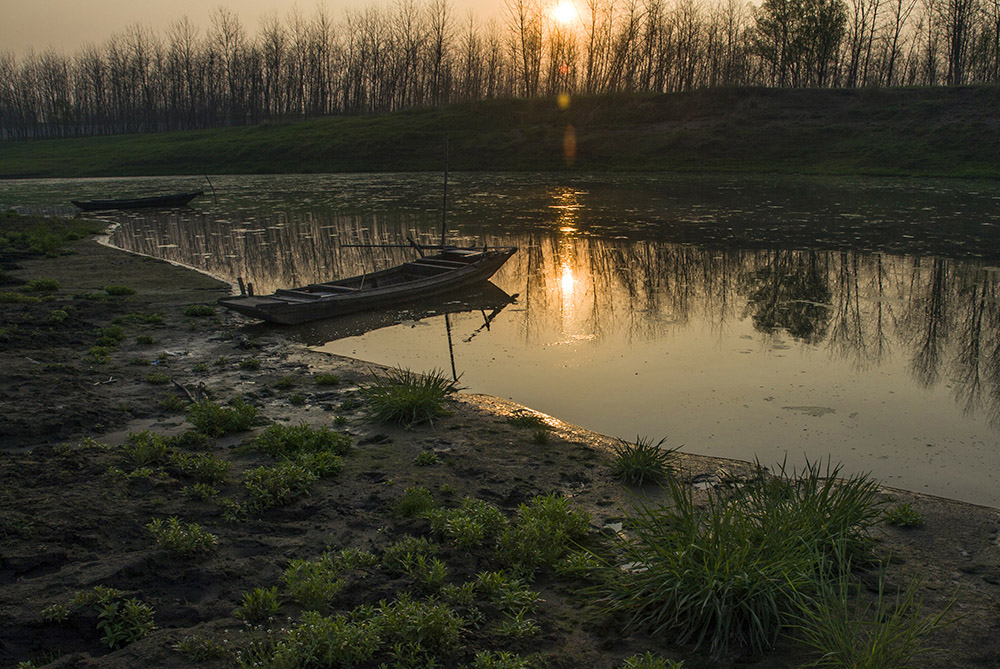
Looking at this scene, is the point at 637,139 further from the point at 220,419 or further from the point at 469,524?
the point at 469,524

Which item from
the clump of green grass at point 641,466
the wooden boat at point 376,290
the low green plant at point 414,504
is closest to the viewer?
the low green plant at point 414,504

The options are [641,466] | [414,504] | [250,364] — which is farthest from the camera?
[250,364]

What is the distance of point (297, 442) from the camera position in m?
6.75

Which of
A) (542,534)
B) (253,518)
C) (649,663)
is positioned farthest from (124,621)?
(649,663)

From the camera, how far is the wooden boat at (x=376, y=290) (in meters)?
12.1

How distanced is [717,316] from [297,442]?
8.56 metres

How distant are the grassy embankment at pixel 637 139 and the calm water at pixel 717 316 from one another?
45.3 ft

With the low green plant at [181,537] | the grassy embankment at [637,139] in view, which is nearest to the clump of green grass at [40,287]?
the low green plant at [181,537]

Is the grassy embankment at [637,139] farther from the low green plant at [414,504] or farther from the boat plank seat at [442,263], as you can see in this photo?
the low green plant at [414,504]

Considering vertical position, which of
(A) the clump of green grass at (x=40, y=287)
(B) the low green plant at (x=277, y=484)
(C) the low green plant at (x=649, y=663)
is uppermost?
(A) the clump of green grass at (x=40, y=287)

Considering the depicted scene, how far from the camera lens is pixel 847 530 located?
491 cm

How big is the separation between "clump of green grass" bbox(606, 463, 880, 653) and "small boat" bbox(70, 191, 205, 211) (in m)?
33.0

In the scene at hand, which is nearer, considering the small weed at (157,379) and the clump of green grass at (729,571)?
the clump of green grass at (729,571)

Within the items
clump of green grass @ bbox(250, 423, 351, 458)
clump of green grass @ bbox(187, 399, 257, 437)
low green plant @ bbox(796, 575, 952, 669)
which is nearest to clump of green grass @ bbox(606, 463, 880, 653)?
low green plant @ bbox(796, 575, 952, 669)
